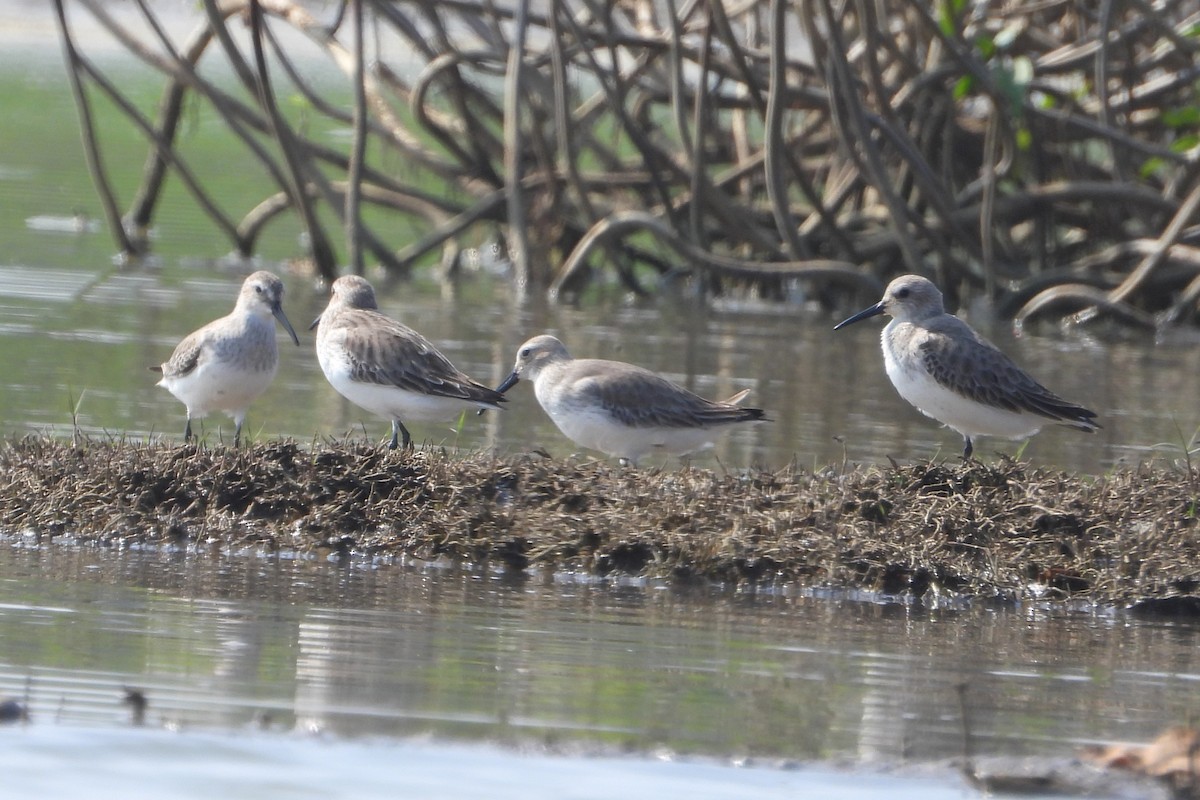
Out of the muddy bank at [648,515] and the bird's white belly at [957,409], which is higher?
the bird's white belly at [957,409]

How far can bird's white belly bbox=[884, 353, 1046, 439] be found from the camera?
801 centimetres

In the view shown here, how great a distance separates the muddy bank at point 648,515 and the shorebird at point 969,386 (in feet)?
1.66

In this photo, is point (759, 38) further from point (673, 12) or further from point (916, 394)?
point (916, 394)

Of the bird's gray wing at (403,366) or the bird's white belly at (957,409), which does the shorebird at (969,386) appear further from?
the bird's gray wing at (403,366)

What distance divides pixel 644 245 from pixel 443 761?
15.8 metres

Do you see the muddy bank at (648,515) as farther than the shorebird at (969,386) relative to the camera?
No

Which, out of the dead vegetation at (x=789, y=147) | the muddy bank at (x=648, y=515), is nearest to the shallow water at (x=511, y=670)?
the muddy bank at (x=648, y=515)

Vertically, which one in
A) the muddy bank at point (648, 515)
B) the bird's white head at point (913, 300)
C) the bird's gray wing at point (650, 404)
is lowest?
the muddy bank at point (648, 515)

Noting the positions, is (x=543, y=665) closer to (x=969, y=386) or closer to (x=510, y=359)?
(x=969, y=386)

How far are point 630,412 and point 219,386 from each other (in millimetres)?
1776

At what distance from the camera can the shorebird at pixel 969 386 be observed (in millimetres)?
7992

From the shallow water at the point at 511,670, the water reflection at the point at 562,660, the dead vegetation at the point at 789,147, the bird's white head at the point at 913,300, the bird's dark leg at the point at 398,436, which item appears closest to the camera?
the shallow water at the point at 511,670

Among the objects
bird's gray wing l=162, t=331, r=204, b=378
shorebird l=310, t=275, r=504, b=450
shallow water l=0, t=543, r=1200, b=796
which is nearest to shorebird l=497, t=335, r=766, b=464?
shorebird l=310, t=275, r=504, b=450

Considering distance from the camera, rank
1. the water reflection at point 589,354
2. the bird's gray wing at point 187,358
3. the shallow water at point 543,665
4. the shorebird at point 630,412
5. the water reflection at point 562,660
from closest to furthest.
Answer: the shallow water at point 543,665, the water reflection at point 562,660, the shorebird at point 630,412, the bird's gray wing at point 187,358, the water reflection at point 589,354
